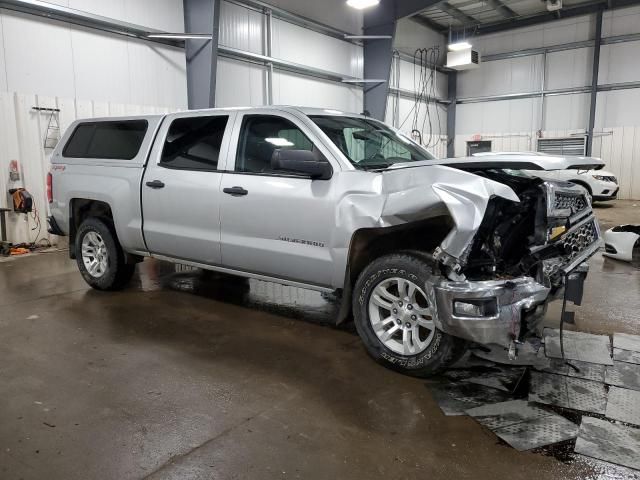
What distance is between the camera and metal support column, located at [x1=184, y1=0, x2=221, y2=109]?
32.4ft

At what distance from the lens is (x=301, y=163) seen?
359cm

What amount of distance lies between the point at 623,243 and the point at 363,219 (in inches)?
219

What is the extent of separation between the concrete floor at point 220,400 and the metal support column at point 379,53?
10302 millimetres

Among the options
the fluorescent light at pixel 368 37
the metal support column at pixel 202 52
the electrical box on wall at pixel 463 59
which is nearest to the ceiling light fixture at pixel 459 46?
the electrical box on wall at pixel 463 59

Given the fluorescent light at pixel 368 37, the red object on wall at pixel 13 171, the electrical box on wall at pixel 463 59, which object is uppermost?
the electrical box on wall at pixel 463 59

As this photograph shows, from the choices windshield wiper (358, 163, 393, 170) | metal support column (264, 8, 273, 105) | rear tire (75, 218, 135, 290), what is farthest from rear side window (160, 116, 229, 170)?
metal support column (264, 8, 273, 105)

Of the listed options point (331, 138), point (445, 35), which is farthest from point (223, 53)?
point (445, 35)

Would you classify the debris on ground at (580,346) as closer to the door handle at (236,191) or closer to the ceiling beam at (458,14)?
the door handle at (236,191)

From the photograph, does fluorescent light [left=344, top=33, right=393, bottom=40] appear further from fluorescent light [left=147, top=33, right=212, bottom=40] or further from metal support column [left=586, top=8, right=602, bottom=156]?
metal support column [left=586, top=8, right=602, bottom=156]

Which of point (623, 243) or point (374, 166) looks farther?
point (623, 243)

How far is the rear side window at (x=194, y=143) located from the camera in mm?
4445

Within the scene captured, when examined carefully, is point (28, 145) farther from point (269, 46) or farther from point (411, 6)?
point (411, 6)

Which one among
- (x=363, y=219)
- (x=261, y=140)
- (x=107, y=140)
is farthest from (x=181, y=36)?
(x=363, y=219)

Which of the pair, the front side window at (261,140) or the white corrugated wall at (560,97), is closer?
the front side window at (261,140)
